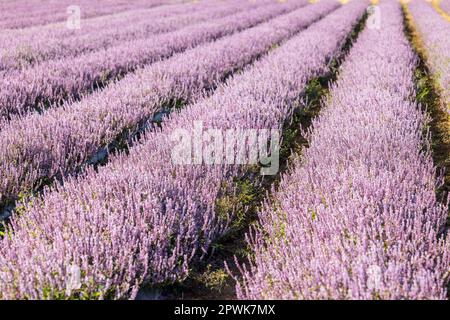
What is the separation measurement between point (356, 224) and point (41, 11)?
51.7 feet

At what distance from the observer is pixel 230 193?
9.92 ft

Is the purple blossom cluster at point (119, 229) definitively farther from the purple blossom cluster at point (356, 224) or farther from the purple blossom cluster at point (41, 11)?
the purple blossom cluster at point (41, 11)

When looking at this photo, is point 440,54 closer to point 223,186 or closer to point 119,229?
point 223,186

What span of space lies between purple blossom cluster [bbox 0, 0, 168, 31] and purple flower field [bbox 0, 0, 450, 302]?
22.3ft

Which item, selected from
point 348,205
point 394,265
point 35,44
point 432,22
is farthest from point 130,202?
point 432,22

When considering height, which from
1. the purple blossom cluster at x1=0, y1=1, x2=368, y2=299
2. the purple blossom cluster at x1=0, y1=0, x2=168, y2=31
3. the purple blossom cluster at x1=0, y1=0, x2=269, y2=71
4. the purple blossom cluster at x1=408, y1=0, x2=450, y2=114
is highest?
the purple blossom cluster at x1=0, y1=0, x2=168, y2=31

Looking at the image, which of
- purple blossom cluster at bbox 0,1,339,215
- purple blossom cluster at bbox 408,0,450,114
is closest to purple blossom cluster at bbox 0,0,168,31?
purple blossom cluster at bbox 0,1,339,215

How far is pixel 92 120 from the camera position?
425cm

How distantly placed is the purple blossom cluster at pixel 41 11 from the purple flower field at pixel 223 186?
681 cm

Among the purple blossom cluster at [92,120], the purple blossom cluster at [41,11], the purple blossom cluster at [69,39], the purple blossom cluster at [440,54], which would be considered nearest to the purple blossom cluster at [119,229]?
the purple blossom cluster at [92,120]

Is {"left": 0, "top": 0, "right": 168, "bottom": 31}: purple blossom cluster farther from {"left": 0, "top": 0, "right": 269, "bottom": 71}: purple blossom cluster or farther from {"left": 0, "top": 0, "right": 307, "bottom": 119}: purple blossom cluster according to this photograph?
{"left": 0, "top": 0, "right": 307, "bottom": 119}: purple blossom cluster

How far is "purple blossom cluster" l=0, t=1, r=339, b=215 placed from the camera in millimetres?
3338

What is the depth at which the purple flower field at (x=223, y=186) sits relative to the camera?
195 cm

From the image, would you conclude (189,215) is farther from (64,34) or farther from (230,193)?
(64,34)
